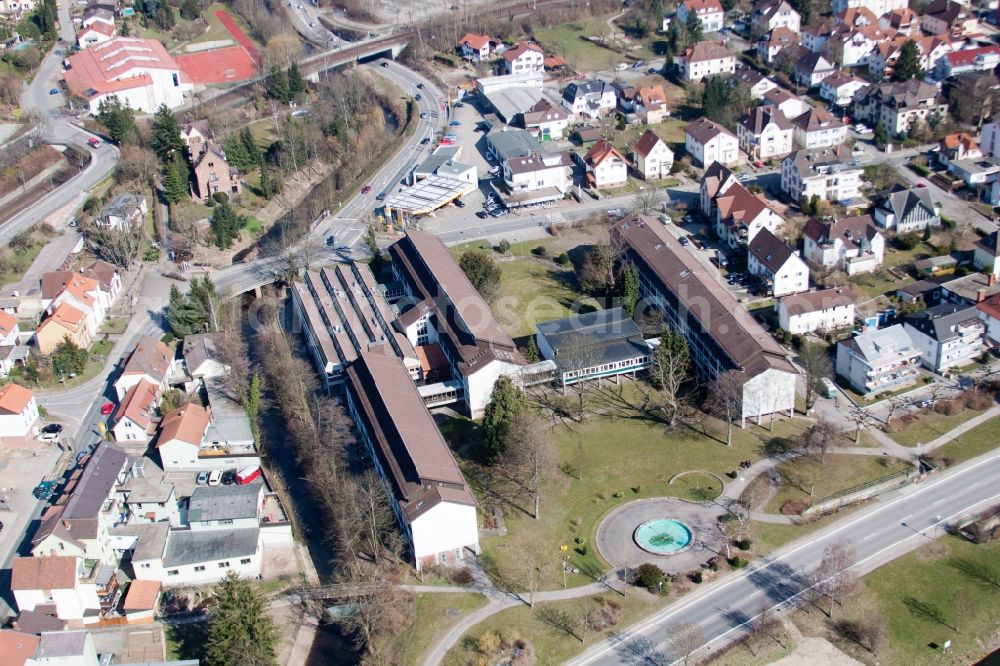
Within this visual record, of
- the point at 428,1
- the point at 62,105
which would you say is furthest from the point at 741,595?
the point at 428,1

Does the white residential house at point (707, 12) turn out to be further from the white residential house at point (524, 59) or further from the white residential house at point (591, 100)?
the white residential house at point (591, 100)

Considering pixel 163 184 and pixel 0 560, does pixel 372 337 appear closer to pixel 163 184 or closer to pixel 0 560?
pixel 0 560

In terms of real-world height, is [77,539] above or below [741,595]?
above

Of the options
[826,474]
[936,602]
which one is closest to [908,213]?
[826,474]

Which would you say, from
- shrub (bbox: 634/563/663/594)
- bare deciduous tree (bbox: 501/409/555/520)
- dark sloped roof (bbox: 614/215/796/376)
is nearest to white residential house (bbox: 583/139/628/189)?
dark sloped roof (bbox: 614/215/796/376)

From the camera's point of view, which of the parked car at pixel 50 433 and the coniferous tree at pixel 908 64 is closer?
the parked car at pixel 50 433

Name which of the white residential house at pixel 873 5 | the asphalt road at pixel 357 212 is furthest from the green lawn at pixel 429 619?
the white residential house at pixel 873 5

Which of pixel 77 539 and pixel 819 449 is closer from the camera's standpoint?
pixel 77 539
